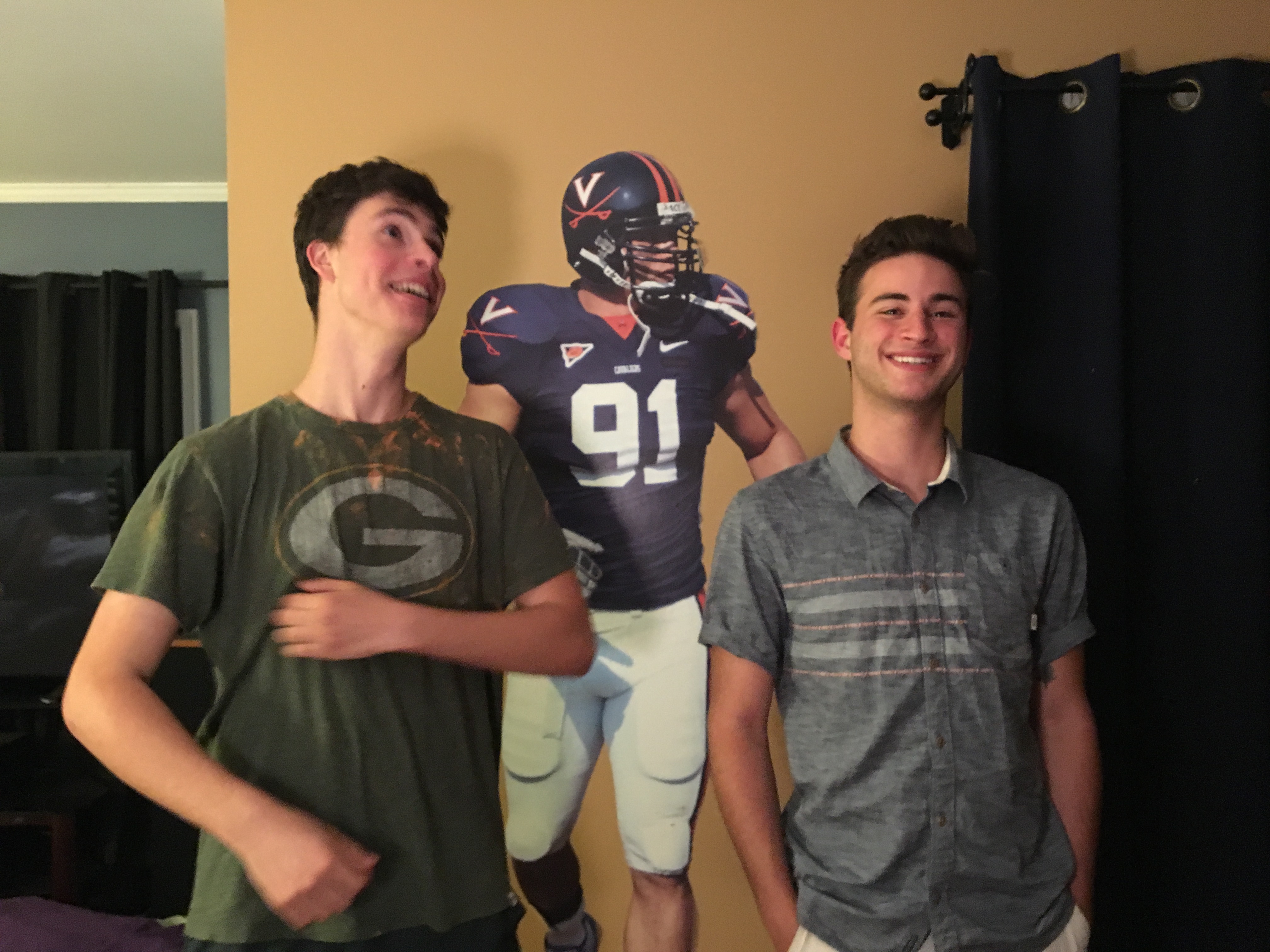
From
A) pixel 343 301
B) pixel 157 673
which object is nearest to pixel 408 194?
pixel 343 301

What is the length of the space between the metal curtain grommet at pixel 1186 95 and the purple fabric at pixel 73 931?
2.50m

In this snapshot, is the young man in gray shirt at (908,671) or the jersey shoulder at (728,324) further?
the jersey shoulder at (728,324)

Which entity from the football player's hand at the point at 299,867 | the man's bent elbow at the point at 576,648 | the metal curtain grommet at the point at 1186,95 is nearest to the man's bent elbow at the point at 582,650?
the man's bent elbow at the point at 576,648

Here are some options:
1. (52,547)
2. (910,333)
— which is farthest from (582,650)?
(52,547)

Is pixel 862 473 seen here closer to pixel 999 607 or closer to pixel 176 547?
pixel 999 607

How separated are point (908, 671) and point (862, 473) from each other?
28 cm

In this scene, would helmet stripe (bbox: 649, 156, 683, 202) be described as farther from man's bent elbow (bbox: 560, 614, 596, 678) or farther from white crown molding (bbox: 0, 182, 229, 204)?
white crown molding (bbox: 0, 182, 229, 204)

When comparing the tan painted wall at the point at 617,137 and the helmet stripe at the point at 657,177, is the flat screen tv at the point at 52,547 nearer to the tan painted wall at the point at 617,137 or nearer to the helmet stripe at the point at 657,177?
the tan painted wall at the point at 617,137

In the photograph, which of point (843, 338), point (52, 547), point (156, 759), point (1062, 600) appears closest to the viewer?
point (156, 759)

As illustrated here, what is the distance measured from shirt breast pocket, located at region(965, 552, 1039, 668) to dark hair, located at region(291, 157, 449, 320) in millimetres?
964

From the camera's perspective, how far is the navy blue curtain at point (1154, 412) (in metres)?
1.34

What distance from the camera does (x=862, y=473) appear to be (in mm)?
1087

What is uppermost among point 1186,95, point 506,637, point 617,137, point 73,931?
point 1186,95

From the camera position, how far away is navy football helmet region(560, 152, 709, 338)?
4.23ft
